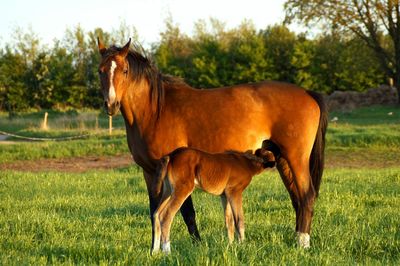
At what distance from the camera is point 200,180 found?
20.9 feet

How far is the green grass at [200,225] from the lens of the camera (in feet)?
17.8

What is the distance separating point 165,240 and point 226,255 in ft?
4.50

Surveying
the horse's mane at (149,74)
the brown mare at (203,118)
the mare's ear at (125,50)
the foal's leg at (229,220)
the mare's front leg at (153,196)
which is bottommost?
→ the foal's leg at (229,220)

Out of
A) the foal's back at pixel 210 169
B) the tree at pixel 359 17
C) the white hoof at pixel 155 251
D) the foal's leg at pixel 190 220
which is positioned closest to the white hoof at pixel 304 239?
the foal's back at pixel 210 169

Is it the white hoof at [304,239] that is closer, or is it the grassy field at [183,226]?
the grassy field at [183,226]

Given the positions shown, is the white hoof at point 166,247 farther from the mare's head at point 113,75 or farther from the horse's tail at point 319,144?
the horse's tail at point 319,144

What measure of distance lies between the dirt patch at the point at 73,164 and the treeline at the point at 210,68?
1073 inches

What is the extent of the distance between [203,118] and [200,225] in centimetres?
183

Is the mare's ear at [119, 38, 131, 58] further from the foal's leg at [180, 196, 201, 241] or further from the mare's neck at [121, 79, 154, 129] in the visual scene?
the foal's leg at [180, 196, 201, 241]

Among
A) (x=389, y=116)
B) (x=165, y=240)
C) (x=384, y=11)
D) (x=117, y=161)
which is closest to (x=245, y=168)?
(x=165, y=240)

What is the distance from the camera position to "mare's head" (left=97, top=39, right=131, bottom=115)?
20.9 ft

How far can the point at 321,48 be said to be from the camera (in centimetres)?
4922

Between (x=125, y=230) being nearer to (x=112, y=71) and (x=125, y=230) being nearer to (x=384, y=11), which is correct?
(x=112, y=71)

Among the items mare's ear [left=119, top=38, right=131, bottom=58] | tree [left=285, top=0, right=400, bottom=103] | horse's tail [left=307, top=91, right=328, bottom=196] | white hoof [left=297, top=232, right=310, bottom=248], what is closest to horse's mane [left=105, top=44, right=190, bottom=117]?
mare's ear [left=119, top=38, right=131, bottom=58]
